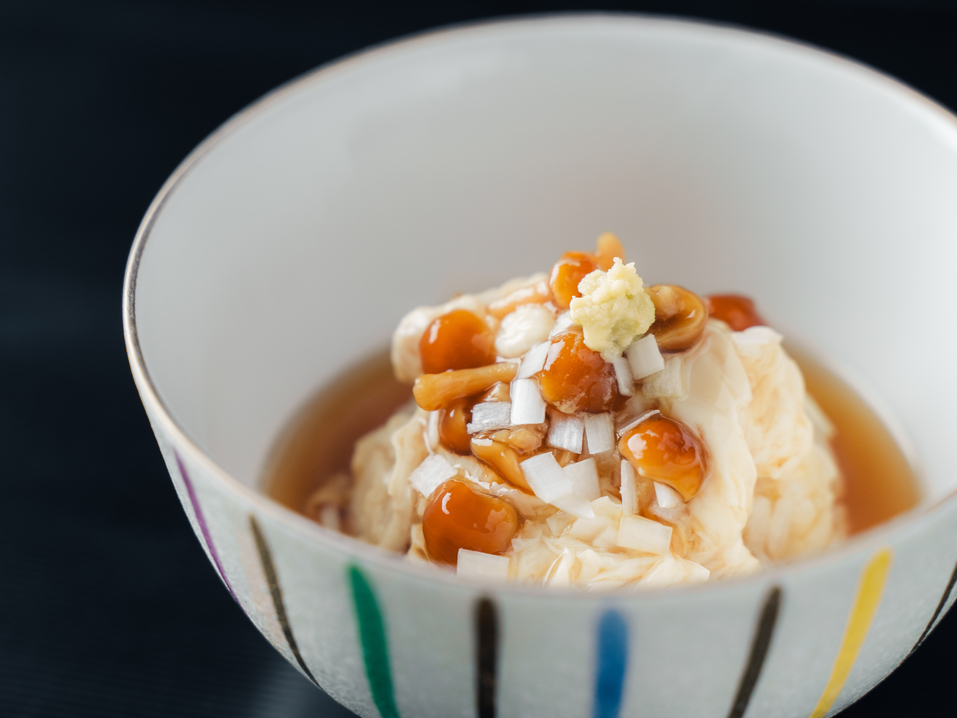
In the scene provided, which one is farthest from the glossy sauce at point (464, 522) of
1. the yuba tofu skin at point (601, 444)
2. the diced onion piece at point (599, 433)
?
the diced onion piece at point (599, 433)

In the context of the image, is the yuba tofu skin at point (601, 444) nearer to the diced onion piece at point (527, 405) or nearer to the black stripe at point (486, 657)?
the diced onion piece at point (527, 405)

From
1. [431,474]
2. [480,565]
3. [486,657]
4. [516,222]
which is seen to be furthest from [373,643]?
[516,222]

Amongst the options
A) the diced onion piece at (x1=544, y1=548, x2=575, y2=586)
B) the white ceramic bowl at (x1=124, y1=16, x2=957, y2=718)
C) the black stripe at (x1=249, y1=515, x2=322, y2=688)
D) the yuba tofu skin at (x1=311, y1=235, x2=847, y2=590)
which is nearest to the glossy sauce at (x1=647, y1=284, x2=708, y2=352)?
the yuba tofu skin at (x1=311, y1=235, x2=847, y2=590)

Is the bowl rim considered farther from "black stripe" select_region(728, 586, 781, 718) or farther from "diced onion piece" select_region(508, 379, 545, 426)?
"diced onion piece" select_region(508, 379, 545, 426)

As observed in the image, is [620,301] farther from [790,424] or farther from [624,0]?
[624,0]

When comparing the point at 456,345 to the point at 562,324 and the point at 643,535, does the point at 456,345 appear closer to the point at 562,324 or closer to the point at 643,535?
the point at 562,324
